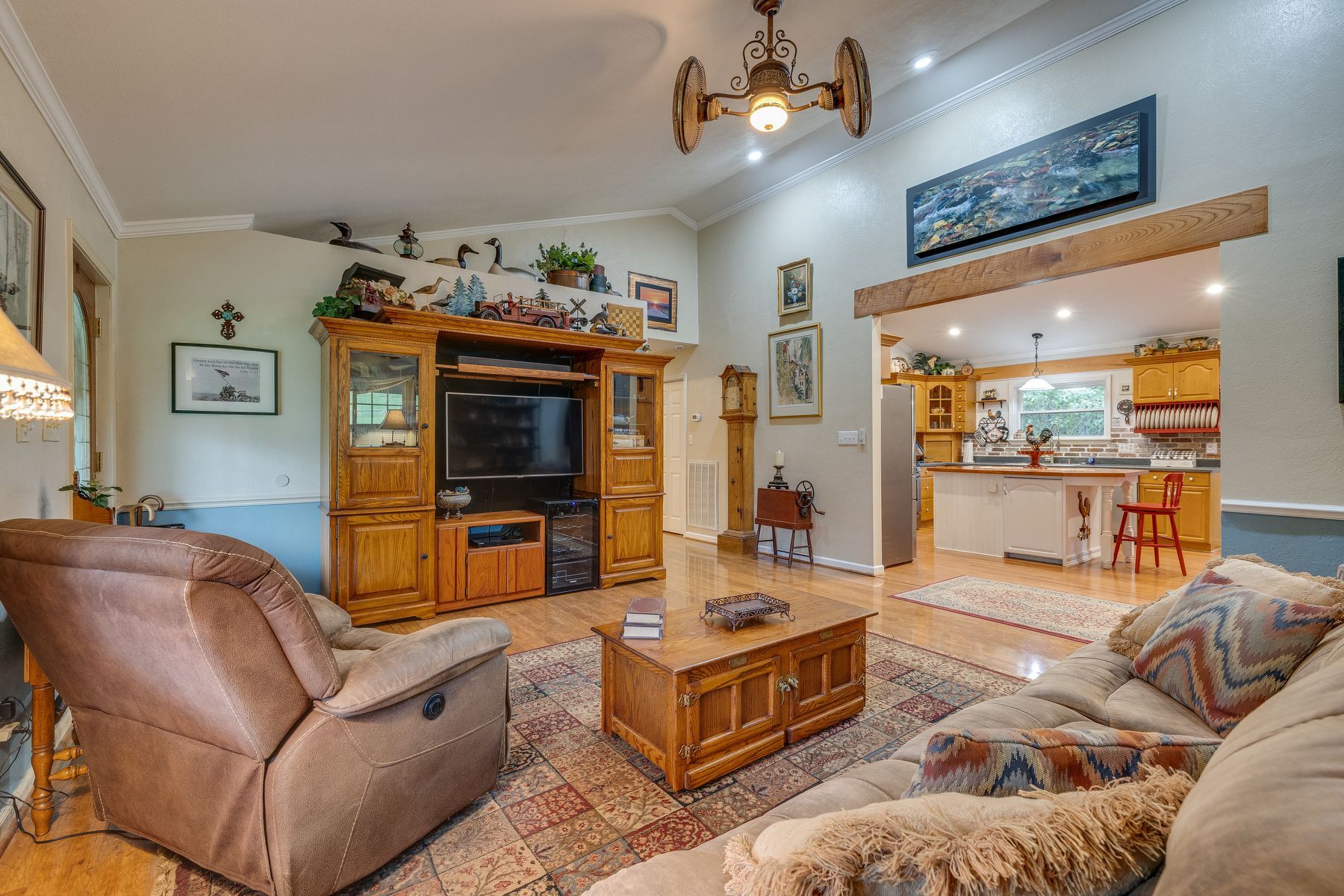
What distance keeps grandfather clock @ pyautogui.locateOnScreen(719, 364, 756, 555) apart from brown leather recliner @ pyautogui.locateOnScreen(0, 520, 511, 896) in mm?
4696

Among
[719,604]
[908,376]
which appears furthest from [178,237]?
[908,376]

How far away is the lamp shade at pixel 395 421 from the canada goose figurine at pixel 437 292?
3.25 feet

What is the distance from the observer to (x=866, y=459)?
5051 millimetres

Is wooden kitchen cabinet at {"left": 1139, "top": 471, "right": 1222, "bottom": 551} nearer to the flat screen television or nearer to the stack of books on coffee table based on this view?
the flat screen television


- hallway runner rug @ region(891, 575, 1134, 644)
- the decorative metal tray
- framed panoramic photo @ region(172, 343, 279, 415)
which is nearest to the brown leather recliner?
the decorative metal tray

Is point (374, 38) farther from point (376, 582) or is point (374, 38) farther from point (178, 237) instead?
point (376, 582)

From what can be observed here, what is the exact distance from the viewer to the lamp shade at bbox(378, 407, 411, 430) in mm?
3807

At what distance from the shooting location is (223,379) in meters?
3.82

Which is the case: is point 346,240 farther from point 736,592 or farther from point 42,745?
point 736,592

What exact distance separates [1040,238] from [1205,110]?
959 millimetres

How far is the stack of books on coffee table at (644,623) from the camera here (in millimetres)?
2090

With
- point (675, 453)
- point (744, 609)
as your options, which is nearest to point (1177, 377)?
point (675, 453)

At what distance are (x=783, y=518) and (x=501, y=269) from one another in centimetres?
336

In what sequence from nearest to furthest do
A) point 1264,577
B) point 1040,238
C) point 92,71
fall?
point 1264,577, point 92,71, point 1040,238
